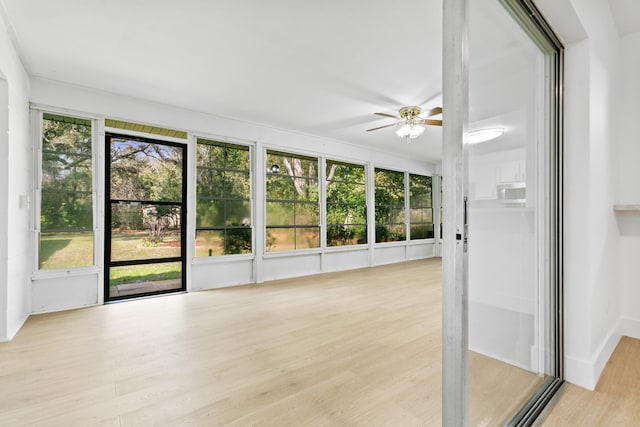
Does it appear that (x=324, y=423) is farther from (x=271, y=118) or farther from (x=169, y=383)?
(x=271, y=118)

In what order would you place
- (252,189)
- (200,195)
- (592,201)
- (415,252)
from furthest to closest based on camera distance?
(415,252) → (252,189) → (200,195) → (592,201)

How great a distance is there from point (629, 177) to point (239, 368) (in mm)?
3363

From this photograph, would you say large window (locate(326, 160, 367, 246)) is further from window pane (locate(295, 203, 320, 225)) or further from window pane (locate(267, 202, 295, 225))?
window pane (locate(267, 202, 295, 225))

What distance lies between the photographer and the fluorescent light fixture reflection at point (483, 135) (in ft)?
3.82

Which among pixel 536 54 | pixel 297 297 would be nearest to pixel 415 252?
pixel 297 297

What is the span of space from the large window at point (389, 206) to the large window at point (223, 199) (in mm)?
3151

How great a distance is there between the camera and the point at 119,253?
4086 millimetres

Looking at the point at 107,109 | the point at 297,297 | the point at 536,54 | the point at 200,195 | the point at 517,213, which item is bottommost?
the point at 297,297

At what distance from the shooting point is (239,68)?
3.30 metres

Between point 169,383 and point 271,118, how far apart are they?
12.5 ft

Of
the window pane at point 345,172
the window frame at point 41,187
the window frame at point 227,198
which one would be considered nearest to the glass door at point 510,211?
the window frame at point 227,198

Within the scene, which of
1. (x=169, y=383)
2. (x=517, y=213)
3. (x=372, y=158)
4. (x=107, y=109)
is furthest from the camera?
(x=372, y=158)

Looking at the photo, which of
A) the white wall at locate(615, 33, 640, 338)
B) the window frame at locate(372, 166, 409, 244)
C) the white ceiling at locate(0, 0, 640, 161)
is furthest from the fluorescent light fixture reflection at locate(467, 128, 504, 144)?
the window frame at locate(372, 166, 409, 244)

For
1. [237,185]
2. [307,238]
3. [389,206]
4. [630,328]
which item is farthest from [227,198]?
[630,328]
